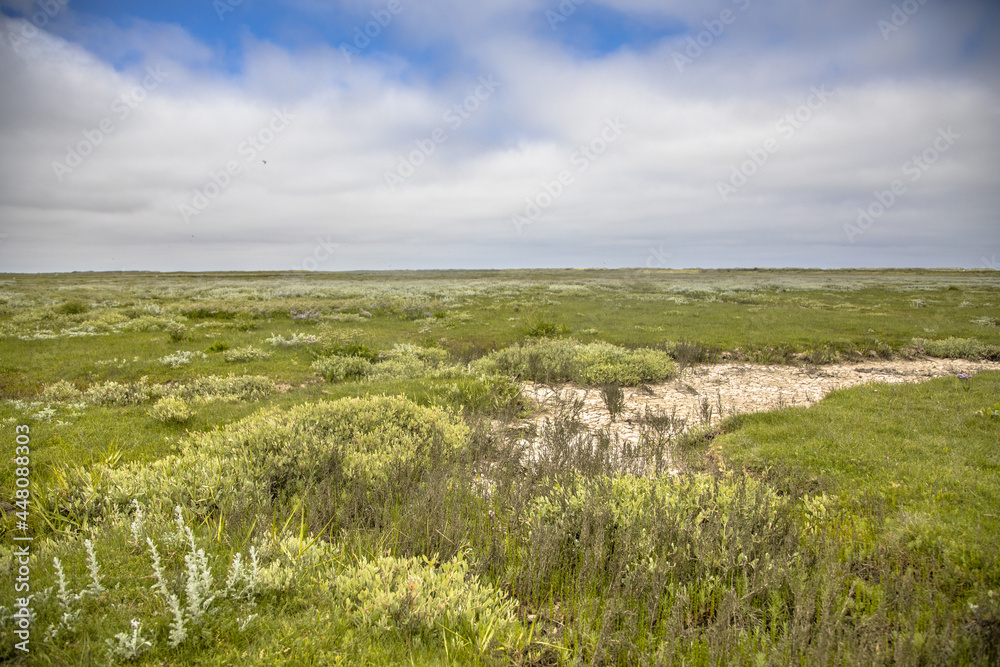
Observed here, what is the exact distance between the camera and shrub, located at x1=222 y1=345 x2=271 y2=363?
1425 cm

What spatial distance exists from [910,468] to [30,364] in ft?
65.6

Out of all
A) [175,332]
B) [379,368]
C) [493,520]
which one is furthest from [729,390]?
[175,332]

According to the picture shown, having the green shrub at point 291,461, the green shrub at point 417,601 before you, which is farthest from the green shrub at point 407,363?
the green shrub at point 417,601

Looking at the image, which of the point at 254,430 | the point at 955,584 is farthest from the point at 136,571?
the point at 955,584

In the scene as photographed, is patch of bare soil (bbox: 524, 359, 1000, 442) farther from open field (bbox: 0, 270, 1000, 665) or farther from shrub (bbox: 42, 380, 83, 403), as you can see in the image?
shrub (bbox: 42, 380, 83, 403)

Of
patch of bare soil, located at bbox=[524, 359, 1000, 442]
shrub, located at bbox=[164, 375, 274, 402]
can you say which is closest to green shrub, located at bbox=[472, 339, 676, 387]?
patch of bare soil, located at bbox=[524, 359, 1000, 442]

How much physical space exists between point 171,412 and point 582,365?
9.98 metres

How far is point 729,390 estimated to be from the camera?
1259cm

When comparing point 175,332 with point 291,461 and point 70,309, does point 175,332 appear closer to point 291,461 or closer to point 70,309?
point 70,309

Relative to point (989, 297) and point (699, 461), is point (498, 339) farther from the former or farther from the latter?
point (989, 297)

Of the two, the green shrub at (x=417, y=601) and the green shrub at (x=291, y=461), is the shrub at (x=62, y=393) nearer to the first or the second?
the green shrub at (x=291, y=461)

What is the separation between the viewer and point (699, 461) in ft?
24.7

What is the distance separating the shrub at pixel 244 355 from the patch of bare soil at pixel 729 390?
8.75m

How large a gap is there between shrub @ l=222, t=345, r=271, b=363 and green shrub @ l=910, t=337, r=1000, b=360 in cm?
2340
